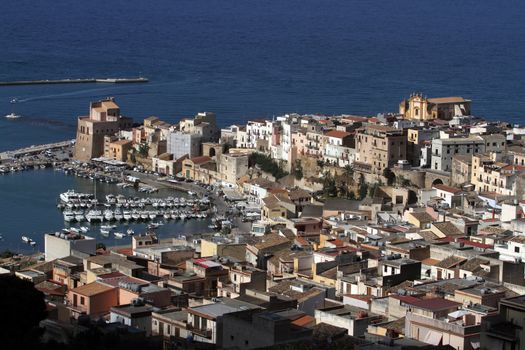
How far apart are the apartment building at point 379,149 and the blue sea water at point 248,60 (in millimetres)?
6148

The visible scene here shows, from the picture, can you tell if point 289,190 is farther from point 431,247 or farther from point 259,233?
point 431,247

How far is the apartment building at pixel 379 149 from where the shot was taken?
26.3 m

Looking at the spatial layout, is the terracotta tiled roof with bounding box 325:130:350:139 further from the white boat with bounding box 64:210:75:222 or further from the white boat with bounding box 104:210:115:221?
the white boat with bounding box 64:210:75:222

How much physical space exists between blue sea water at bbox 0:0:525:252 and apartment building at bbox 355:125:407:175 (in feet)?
20.2

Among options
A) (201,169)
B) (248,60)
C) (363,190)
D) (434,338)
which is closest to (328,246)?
(434,338)

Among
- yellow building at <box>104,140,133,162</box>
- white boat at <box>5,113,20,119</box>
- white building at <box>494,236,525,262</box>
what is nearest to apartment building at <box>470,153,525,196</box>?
white building at <box>494,236,525,262</box>

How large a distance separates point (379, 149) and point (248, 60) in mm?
28514

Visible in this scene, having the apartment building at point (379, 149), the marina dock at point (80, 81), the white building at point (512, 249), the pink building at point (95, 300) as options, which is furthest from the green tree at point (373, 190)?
the marina dock at point (80, 81)

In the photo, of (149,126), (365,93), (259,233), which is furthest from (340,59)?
(259,233)

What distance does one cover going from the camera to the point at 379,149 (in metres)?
26.5

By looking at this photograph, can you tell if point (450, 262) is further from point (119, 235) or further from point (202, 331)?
point (119, 235)

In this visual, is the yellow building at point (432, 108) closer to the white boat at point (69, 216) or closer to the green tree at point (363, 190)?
the green tree at point (363, 190)

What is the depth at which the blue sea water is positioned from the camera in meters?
39.5

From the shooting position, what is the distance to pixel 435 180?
25375mm
